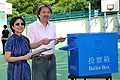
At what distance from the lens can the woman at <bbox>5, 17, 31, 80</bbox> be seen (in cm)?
293

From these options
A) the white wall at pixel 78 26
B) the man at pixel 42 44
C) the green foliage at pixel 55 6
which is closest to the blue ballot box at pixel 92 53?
the man at pixel 42 44

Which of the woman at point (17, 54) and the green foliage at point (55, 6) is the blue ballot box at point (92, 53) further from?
the green foliage at point (55, 6)

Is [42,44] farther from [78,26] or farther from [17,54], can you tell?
[78,26]

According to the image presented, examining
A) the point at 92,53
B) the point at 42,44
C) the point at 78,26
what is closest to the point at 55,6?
the point at 78,26

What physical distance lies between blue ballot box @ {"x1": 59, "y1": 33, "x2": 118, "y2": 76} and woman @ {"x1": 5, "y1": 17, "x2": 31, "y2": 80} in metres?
0.69

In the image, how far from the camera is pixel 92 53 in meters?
3.29

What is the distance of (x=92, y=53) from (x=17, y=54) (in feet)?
3.62

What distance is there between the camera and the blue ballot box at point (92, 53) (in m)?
3.23

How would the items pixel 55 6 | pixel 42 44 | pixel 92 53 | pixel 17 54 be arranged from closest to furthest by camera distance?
1. pixel 17 54
2. pixel 92 53
3. pixel 42 44
4. pixel 55 6

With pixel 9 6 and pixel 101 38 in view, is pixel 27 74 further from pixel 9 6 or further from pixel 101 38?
pixel 9 6

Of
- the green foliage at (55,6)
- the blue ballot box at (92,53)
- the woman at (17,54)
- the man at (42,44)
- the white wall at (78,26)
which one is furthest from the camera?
the green foliage at (55,6)

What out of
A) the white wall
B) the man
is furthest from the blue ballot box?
the white wall

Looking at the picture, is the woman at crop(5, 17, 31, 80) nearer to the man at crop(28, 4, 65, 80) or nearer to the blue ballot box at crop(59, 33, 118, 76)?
the man at crop(28, 4, 65, 80)

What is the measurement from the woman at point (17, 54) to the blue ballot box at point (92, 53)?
69 centimetres
